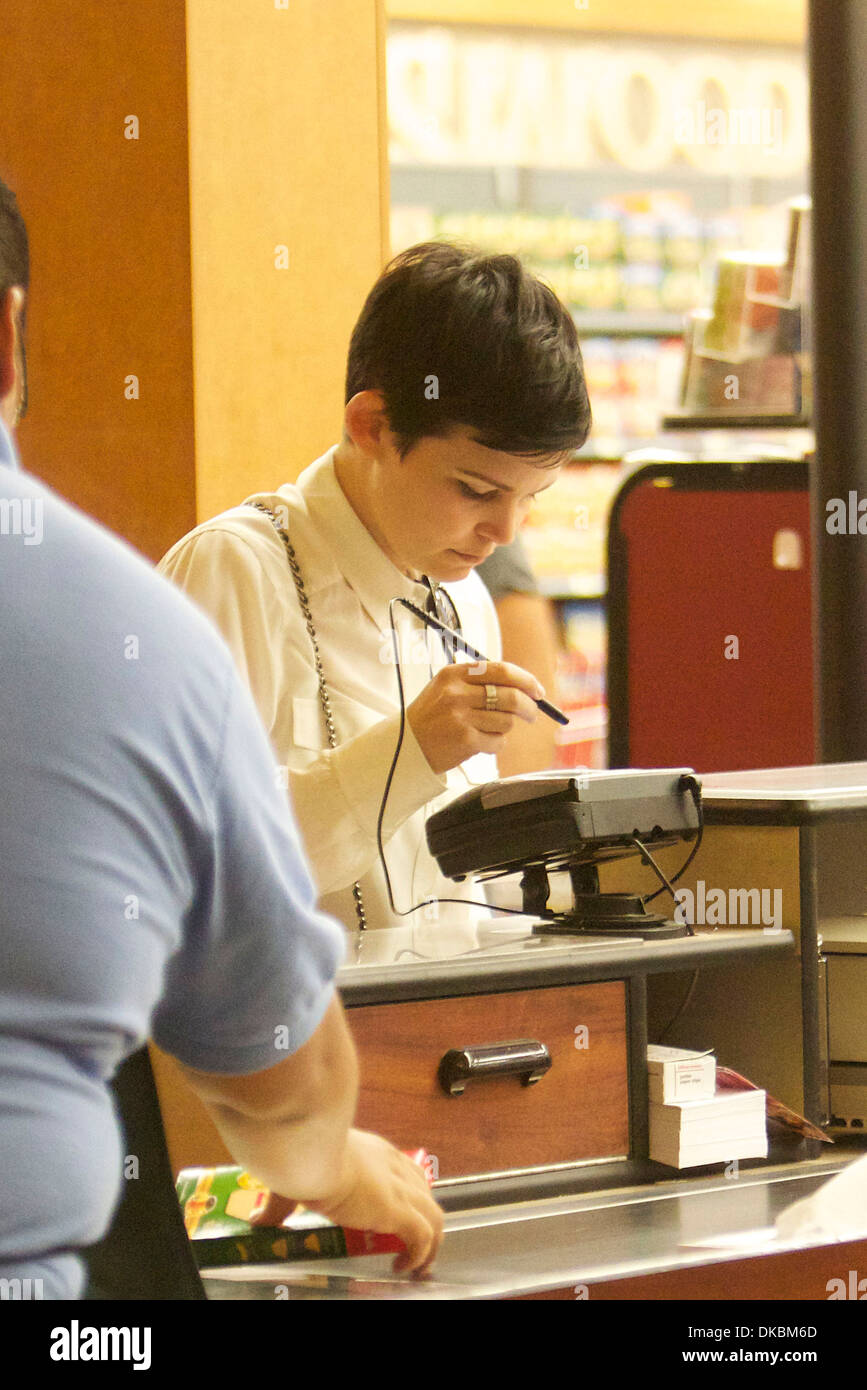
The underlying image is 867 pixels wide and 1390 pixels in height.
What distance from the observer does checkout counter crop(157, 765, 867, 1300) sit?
3.91 feet

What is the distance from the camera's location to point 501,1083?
133 centimetres

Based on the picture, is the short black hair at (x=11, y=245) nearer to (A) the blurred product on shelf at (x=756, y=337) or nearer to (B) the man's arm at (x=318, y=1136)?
(B) the man's arm at (x=318, y=1136)

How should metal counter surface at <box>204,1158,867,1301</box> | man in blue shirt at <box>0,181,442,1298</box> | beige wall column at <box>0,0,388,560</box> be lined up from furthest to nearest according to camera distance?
beige wall column at <box>0,0,388,560</box> < metal counter surface at <box>204,1158,867,1301</box> < man in blue shirt at <box>0,181,442,1298</box>

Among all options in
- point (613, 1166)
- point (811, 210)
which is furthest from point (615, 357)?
point (613, 1166)

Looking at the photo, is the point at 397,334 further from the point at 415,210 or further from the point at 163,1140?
the point at 415,210

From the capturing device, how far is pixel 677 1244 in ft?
4.02

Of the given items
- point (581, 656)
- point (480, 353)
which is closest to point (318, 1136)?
point (480, 353)

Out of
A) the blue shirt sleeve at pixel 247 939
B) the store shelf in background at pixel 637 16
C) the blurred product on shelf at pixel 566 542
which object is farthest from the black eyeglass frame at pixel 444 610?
the store shelf in background at pixel 637 16

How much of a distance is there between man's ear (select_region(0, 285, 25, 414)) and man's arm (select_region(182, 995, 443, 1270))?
0.36m

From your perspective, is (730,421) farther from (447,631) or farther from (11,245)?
(11,245)

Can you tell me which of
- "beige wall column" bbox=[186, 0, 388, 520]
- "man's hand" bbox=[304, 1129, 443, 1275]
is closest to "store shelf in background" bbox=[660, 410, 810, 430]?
"beige wall column" bbox=[186, 0, 388, 520]

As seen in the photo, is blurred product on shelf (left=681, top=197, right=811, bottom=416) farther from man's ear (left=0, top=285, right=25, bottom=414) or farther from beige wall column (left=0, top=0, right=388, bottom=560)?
man's ear (left=0, top=285, right=25, bottom=414)

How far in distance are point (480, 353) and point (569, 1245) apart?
31.5 inches

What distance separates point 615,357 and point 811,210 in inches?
97.8
